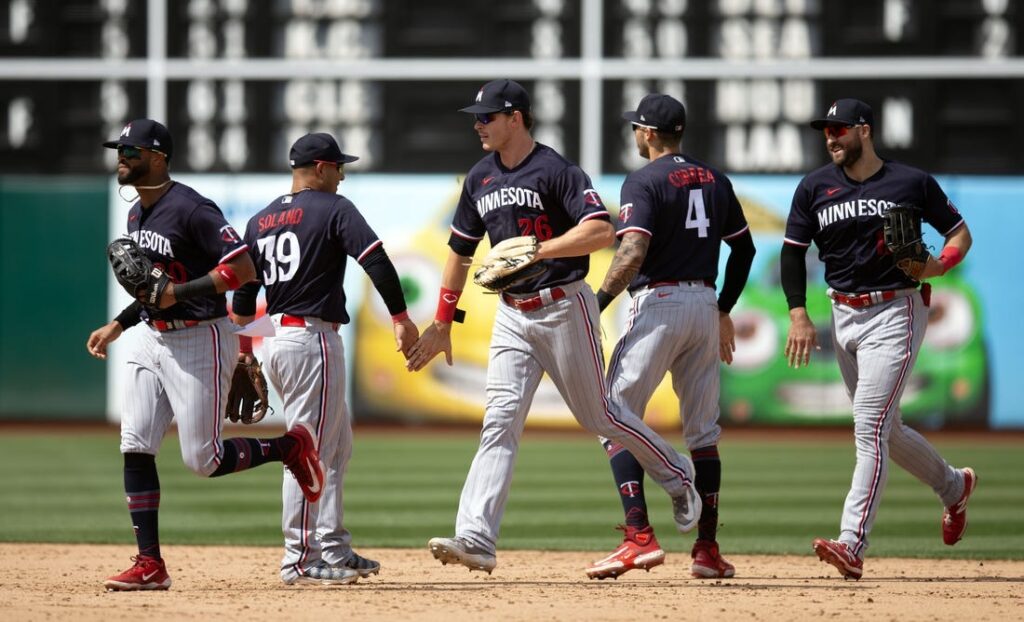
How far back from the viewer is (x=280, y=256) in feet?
18.6

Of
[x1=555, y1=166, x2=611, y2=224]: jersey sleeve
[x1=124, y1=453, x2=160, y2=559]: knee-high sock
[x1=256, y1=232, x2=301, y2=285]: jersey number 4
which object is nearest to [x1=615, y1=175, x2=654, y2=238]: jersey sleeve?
[x1=555, y1=166, x2=611, y2=224]: jersey sleeve

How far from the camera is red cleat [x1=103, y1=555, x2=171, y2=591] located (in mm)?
5438

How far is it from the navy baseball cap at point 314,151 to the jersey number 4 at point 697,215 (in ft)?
4.47

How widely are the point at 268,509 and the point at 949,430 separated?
8468 millimetres

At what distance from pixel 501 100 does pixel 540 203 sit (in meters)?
0.41

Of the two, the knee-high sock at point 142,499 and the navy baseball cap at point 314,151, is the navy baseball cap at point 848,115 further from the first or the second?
the knee-high sock at point 142,499

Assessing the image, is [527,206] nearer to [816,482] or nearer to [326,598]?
[326,598]

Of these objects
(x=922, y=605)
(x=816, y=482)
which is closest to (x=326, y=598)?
(x=922, y=605)

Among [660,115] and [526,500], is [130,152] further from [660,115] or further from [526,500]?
[526,500]

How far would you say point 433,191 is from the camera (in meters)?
15.3

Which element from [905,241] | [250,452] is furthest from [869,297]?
[250,452]

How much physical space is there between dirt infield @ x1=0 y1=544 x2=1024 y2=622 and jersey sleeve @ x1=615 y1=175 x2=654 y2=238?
1364 mm

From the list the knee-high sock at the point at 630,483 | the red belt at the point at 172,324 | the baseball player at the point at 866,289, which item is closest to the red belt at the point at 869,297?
the baseball player at the point at 866,289

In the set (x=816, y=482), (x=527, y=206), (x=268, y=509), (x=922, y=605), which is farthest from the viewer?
(x=816, y=482)
